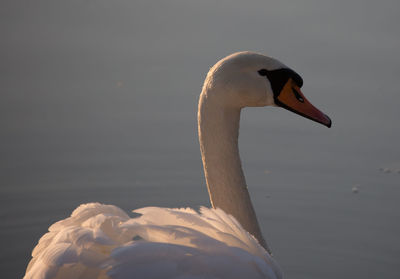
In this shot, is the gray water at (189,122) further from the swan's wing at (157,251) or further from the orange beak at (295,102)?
the swan's wing at (157,251)

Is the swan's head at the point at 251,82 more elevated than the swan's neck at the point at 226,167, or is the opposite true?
the swan's head at the point at 251,82

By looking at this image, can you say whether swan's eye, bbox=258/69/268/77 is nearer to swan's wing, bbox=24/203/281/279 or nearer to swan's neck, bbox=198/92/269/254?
swan's neck, bbox=198/92/269/254

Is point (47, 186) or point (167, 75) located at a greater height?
point (167, 75)

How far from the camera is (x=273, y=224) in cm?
508

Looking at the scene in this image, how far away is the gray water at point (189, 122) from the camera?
200 inches

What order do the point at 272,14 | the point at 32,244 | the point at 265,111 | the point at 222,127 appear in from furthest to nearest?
the point at 272,14 → the point at 265,111 → the point at 32,244 → the point at 222,127

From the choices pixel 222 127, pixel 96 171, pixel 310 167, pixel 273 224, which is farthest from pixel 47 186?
pixel 222 127

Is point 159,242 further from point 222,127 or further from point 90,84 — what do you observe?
point 90,84

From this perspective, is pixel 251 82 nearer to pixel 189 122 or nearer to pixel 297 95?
pixel 297 95

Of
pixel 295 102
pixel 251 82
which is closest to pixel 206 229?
pixel 251 82

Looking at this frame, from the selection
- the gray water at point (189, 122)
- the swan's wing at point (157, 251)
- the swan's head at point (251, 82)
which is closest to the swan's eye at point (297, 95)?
the swan's head at point (251, 82)

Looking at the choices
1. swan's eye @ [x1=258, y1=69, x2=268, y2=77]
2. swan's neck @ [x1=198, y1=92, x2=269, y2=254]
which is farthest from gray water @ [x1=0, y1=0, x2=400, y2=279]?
swan's eye @ [x1=258, y1=69, x2=268, y2=77]

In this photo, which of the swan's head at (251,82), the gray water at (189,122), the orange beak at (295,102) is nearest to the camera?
the swan's head at (251,82)

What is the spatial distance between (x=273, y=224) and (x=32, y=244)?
180 cm
